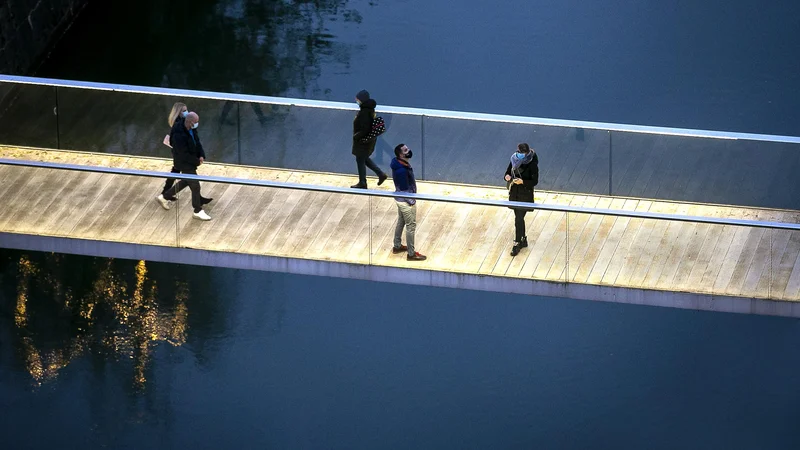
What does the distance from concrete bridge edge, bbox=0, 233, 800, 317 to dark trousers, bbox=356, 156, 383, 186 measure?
1.78 meters

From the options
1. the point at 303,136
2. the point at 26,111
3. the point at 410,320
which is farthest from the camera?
the point at 410,320

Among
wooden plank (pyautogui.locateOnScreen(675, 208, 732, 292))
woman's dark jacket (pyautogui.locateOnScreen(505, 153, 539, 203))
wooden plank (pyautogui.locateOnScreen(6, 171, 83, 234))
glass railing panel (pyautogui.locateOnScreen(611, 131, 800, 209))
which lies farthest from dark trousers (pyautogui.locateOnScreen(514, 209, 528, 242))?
wooden plank (pyautogui.locateOnScreen(6, 171, 83, 234))

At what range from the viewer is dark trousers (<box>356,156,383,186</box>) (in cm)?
2488

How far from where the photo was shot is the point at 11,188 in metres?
24.4

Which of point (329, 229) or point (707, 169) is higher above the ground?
point (707, 169)

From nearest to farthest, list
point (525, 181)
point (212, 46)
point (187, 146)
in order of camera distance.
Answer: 1. point (525, 181)
2. point (187, 146)
3. point (212, 46)

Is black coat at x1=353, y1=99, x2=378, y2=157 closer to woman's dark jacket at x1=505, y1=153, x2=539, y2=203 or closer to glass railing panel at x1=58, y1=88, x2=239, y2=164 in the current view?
glass railing panel at x1=58, y1=88, x2=239, y2=164

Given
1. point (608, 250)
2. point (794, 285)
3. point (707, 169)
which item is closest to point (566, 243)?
point (608, 250)

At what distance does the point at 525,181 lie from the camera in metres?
23.2

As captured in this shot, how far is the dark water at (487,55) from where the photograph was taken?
35.8 m

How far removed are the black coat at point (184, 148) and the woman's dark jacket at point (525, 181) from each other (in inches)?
150

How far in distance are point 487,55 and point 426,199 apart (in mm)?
13851

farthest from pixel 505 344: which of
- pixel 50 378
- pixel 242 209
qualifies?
pixel 242 209

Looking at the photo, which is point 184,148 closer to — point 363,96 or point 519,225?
point 363,96
